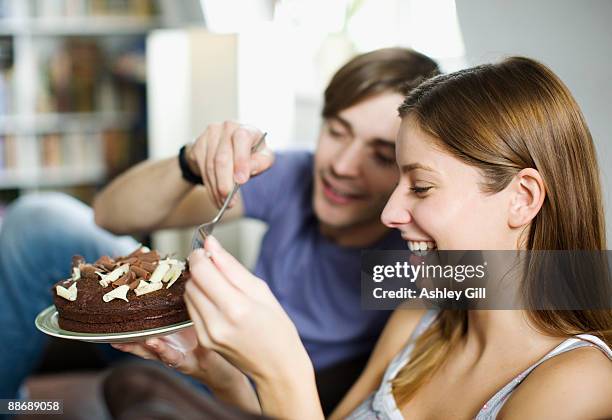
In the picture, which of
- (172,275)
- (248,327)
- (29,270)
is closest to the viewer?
(248,327)

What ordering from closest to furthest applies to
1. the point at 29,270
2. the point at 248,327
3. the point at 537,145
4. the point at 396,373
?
the point at 248,327, the point at 537,145, the point at 396,373, the point at 29,270

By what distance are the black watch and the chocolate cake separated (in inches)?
15.7

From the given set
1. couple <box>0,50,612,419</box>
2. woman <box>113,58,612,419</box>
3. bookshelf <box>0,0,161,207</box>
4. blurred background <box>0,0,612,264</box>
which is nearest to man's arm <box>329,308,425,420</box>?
couple <box>0,50,612,419</box>

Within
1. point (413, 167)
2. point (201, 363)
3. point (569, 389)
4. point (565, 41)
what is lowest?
point (201, 363)

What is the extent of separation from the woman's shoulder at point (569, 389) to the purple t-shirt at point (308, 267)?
0.57m

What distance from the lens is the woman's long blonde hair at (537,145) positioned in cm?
91

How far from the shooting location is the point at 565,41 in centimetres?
113

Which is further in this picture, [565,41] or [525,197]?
[565,41]

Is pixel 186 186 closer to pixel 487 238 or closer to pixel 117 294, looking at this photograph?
pixel 117 294

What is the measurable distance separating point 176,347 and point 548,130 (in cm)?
62

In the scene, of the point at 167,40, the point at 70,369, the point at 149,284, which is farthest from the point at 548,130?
the point at 167,40

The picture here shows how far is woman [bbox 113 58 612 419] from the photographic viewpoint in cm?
79

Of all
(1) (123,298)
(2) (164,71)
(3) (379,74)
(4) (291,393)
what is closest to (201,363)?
(1) (123,298)

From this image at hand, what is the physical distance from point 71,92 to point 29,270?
2.15 metres
